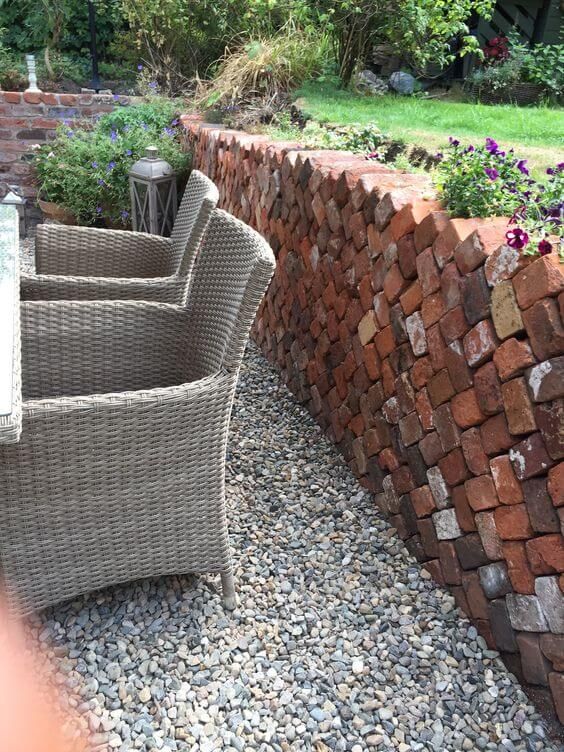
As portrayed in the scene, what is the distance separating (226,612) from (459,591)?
1.99 ft

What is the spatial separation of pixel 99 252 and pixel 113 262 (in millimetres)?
65

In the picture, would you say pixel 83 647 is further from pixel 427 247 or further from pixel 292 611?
pixel 427 247

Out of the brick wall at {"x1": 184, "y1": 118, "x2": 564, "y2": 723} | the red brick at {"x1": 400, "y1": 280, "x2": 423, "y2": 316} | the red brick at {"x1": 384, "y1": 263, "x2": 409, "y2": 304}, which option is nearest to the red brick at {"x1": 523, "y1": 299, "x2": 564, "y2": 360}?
the brick wall at {"x1": 184, "y1": 118, "x2": 564, "y2": 723}

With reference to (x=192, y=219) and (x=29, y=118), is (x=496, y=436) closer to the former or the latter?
(x=192, y=219)

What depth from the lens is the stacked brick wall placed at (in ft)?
17.6

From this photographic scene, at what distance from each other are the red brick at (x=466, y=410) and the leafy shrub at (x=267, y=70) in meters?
3.23

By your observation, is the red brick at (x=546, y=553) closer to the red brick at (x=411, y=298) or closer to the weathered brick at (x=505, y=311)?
the weathered brick at (x=505, y=311)

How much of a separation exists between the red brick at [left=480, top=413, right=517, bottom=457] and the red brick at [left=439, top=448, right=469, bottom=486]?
0.12 meters

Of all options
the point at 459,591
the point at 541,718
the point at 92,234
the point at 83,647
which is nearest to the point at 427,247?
the point at 459,591

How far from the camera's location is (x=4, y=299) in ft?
5.33

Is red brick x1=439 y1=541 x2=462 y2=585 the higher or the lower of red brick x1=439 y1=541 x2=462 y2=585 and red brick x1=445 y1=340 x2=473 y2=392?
the lower

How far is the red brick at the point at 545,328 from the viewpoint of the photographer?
4.41 feet

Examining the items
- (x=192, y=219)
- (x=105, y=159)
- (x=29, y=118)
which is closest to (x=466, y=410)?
(x=192, y=219)

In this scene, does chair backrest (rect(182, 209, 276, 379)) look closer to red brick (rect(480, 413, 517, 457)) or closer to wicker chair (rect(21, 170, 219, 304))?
wicker chair (rect(21, 170, 219, 304))
